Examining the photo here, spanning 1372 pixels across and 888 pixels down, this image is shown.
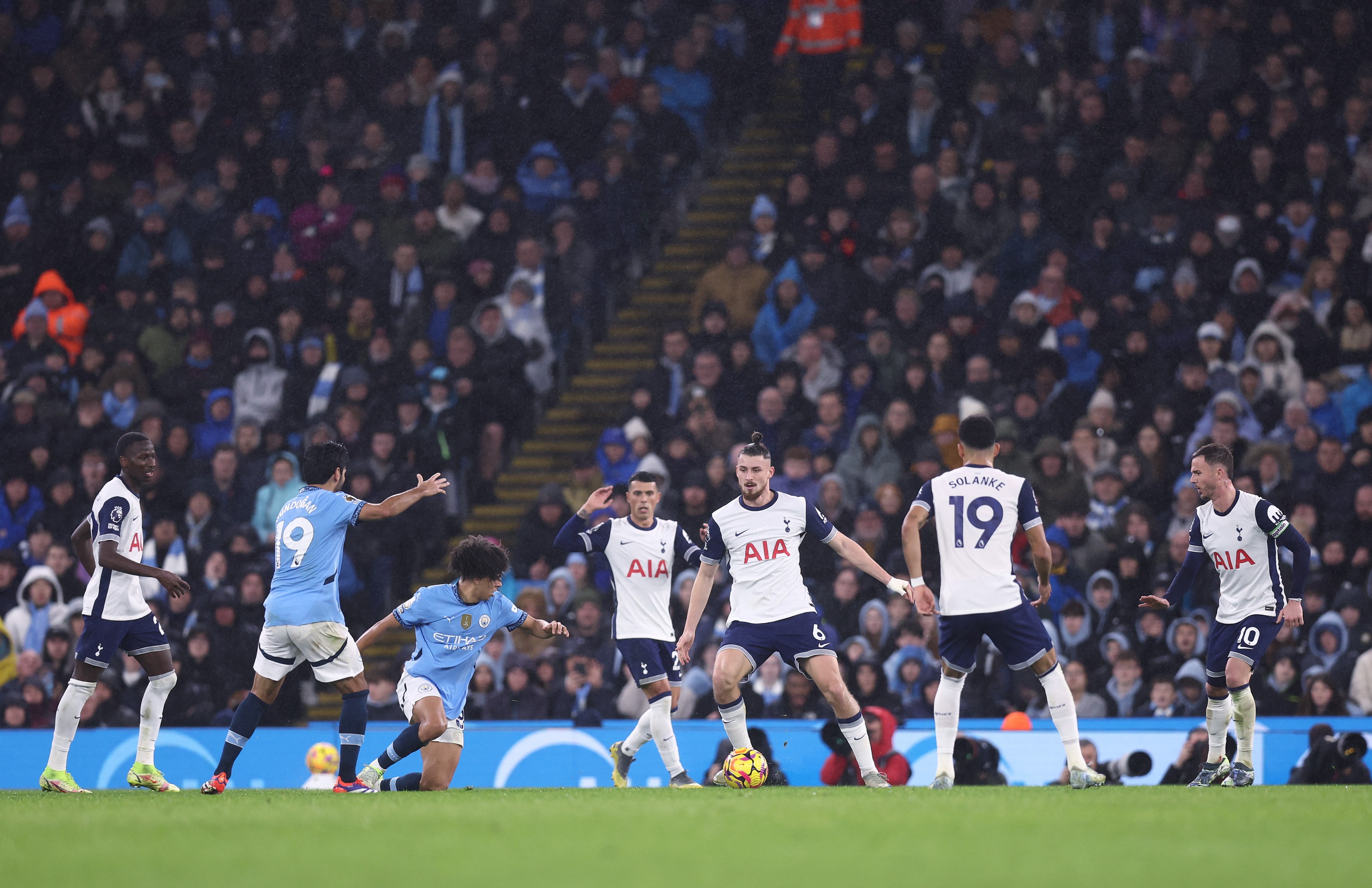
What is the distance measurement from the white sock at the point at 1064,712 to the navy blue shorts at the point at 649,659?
313cm

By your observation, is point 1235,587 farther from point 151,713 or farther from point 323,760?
point 151,713

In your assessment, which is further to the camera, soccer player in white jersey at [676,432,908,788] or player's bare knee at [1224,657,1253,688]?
soccer player in white jersey at [676,432,908,788]

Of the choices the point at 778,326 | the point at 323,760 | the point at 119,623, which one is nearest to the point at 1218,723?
the point at 323,760

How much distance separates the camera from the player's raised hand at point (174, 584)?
11070 mm

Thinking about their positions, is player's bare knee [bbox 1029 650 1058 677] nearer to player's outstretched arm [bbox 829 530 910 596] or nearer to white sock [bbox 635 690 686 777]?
player's outstretched arm [bbox 829 530 910 596]

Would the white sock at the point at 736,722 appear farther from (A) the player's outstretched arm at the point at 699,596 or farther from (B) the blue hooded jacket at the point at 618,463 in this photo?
(B) the blue hooded jacket at the point at 618,463

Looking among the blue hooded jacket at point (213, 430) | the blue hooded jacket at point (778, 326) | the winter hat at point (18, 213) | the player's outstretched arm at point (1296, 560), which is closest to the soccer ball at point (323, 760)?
the blue hooded jacket at point (213, 430)

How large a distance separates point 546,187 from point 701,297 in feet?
9.66

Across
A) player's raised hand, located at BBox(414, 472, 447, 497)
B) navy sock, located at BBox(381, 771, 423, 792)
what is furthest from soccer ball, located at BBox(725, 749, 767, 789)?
player's raised hand, located at BBox(414, 472, 447, 497)

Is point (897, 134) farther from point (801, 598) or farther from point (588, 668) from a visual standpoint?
point (801, 598)

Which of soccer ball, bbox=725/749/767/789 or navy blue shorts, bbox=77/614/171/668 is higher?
navy blue shorts, bbox=77/614/171/668

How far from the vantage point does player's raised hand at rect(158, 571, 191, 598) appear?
1107 centimetres

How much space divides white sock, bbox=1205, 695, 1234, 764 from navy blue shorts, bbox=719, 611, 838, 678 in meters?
2.86

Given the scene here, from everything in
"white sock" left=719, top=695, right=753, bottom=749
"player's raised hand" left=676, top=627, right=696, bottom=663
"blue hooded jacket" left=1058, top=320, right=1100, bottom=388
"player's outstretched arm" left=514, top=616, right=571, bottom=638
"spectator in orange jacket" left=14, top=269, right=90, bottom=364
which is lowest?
"white sock" left=719, top=695, right=753, bottom=749
